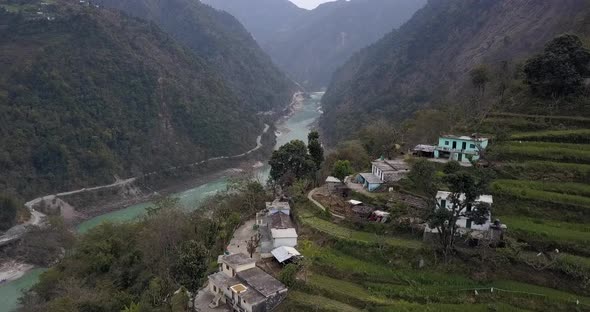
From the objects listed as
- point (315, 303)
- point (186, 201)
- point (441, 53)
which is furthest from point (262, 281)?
→ point (441, 53)

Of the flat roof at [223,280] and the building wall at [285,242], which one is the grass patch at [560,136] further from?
the flat roof at [223,280]

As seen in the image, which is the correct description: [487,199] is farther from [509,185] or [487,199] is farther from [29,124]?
[29,124]

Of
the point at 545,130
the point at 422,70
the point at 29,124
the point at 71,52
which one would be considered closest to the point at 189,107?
the point at 71,52

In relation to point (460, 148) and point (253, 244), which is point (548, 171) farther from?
point (253, 244)

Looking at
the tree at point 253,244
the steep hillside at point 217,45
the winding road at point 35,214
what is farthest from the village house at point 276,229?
the steep hillside at point 217,45

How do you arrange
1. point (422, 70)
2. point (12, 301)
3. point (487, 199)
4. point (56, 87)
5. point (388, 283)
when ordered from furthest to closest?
1. point (422, 70)
2. point (56, 87)
3. point (12, 301)
4. point (487, 199)
5. point (388, 283)

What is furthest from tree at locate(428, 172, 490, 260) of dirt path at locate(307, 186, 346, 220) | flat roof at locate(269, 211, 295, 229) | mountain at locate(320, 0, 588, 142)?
mountain at locate(320, 0, 588, 142)
